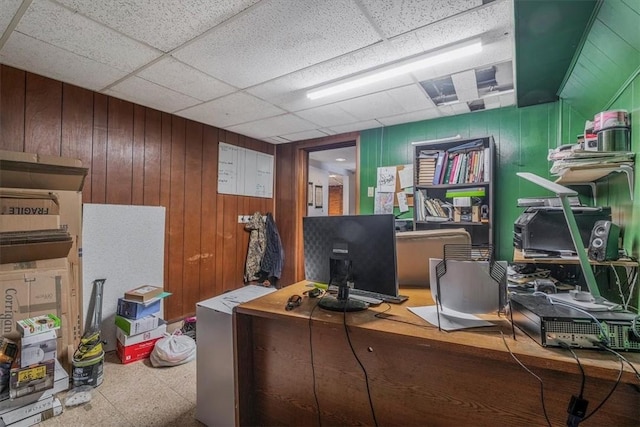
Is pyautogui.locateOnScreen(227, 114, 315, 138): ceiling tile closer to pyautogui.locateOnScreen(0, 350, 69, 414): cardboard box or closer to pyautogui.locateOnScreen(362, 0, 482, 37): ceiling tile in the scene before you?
pyautogui.locateOnScreen(362, 0, 482, 37): ceiling tile

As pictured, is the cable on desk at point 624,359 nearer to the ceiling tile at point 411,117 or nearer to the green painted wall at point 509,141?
the green painted wall at point 509,141

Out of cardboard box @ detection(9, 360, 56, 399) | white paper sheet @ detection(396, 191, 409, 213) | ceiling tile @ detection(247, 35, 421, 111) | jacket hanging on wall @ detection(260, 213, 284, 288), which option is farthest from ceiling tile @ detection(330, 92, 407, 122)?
cardboard box @ detection(9, 360, 56, 399)

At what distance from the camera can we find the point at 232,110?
3.19m

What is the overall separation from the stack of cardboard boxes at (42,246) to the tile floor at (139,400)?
0.21 meters

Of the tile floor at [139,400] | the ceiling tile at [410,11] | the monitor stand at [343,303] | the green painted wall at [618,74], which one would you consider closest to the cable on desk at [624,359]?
the monitor stand at [343,303]

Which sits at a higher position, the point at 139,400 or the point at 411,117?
the point at 411,117

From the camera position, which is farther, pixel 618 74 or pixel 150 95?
pixel 150 95

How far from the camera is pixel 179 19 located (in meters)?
1.73

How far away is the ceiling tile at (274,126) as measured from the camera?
350 centimetres

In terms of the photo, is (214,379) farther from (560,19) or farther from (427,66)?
(560,19)

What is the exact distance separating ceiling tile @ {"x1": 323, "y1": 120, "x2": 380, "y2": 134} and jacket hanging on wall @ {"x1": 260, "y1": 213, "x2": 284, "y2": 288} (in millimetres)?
1603

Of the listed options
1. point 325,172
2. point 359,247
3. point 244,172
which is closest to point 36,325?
point 359,247

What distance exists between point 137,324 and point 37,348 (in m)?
0.75

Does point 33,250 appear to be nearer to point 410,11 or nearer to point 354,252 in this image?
point 354,252
